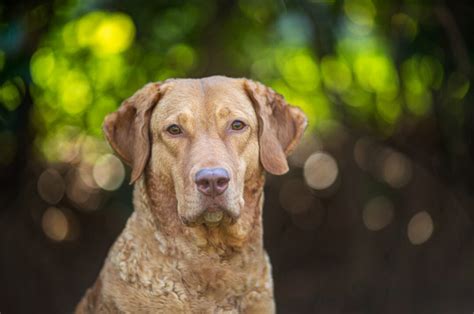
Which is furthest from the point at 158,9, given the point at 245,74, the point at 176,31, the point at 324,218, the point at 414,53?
the point at 324,218

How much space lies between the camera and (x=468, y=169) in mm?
9680

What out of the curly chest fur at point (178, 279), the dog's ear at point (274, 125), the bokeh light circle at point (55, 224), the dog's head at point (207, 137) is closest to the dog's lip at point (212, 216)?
the dog's head at point (207, 137)

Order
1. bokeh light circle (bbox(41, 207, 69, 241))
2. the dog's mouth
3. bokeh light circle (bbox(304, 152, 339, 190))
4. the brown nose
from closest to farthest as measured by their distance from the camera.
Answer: the brown nose, the dog's mouth, bokeh light circle (bbox(41, 207, 69, 241)), bokeh light circle (bbox(304, 152, 339, 190))

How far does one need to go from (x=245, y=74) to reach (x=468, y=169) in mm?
2524

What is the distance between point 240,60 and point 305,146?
4.72ft

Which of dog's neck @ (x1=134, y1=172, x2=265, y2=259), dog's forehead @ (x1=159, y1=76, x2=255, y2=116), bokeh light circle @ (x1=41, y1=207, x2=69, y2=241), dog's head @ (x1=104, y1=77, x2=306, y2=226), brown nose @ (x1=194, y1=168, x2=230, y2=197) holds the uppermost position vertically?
dog's forehead @ (x1=159, y1=76, x2=255, y2=116)

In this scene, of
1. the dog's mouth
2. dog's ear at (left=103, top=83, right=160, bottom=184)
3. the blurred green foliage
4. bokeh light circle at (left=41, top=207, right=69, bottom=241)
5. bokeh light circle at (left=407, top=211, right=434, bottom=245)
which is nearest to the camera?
the dog's mouth

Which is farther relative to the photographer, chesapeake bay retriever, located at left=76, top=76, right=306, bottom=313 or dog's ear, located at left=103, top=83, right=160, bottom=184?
dog's ear, located at left=103, top=83, right=160, bottom=184

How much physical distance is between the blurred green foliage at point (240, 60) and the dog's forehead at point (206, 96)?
3.11m

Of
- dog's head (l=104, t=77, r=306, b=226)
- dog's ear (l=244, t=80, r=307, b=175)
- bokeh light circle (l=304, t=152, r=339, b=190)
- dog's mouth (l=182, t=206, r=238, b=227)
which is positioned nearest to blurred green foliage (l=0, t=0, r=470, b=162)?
bokeh light circle (l=304, t=152, r=339, b=190)

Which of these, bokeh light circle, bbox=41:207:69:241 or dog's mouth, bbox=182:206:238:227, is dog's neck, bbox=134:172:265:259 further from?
bokeh light circle, bbox=41:207:69:241

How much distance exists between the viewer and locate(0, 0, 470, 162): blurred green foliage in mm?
8883

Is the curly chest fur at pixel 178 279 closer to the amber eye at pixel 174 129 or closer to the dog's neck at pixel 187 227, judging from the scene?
the dog's neck at pixel 187 227

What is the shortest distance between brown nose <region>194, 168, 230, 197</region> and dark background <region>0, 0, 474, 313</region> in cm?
359
